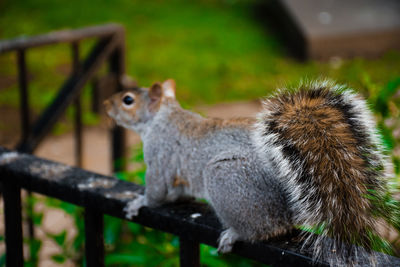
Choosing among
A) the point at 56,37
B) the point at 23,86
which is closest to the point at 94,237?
the point at 23,86

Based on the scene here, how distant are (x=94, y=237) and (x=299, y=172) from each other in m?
0.51

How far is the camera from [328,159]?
104 centimetres

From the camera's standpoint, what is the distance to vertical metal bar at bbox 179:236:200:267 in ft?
3.75

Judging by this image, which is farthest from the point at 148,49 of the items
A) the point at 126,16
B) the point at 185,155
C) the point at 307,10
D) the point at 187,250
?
the point at 187,250

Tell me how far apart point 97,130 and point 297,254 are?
414 centimetres

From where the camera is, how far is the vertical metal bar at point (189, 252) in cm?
114

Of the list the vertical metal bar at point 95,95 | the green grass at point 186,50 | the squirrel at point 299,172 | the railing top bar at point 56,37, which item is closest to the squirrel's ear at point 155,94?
the squirrel at point 299,172

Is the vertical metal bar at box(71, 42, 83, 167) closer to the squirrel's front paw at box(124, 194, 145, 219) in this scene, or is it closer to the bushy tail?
the squirrel's front paw at box(124, 194, 145, 219)

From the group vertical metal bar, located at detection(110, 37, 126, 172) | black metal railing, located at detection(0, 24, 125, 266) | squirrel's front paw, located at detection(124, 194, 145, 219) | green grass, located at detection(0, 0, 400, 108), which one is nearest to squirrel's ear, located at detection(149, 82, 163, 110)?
squirrel's front paw, located at detection(124, 194, 145, 219)

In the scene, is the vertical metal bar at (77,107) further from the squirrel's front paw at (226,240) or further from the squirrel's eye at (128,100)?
the squirrel's front paw at (226,240)

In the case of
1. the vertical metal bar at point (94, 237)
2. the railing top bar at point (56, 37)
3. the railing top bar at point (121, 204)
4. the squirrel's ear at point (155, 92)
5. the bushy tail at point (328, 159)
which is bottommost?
the vertical metal bar at point (94, 237)

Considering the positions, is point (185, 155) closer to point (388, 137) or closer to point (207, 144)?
point (207, 144)

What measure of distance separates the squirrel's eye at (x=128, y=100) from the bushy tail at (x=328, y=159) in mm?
719

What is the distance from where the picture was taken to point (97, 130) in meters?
4.99
